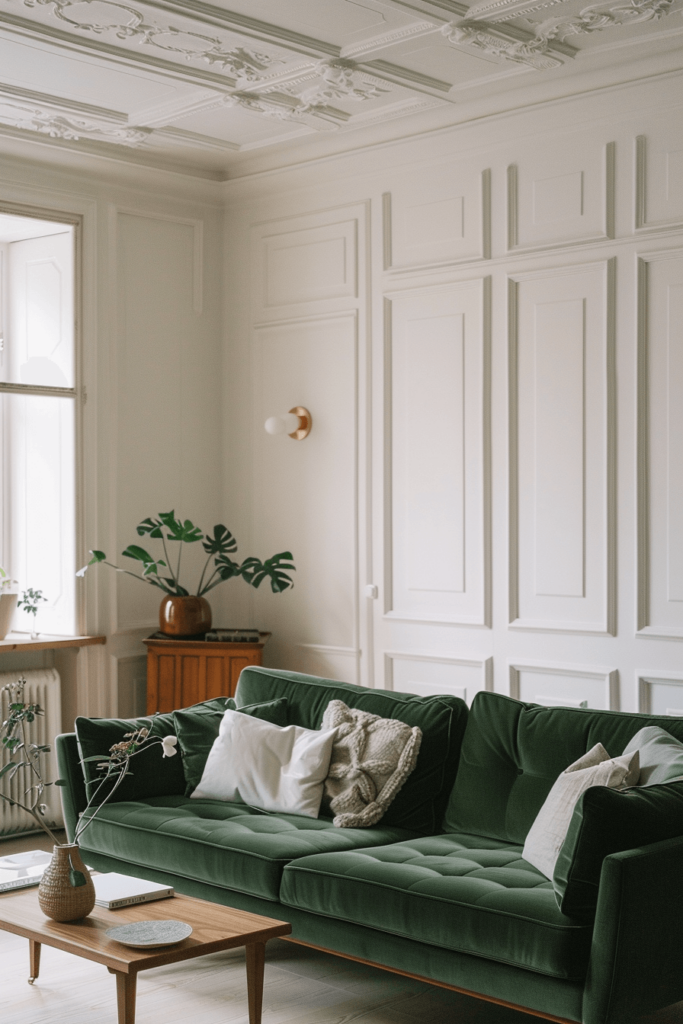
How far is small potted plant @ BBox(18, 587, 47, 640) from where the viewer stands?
5.25 meters

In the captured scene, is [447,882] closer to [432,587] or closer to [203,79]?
[432,587]

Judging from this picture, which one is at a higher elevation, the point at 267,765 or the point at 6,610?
the point at 6,610

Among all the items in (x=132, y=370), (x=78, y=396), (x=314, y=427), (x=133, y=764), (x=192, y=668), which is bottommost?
(x=133, y=764)

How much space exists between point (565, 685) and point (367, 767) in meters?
1.06

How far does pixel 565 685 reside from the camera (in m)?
4.53

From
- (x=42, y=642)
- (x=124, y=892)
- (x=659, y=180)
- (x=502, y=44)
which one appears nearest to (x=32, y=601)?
(x=42, y=642)

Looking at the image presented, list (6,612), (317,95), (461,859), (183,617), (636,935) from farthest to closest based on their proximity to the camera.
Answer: (183,617), (6,612), (317,95), (461,859), (636,935)

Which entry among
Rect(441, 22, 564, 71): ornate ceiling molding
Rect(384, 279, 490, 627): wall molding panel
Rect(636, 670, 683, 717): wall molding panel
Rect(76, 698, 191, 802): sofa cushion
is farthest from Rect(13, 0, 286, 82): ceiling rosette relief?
Rect(636, 670, 683, 717): wall molding panel

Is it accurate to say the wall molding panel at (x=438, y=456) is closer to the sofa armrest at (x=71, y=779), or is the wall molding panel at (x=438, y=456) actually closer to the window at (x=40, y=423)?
the window at (x=40, y=423)

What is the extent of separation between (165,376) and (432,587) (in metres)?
1.75

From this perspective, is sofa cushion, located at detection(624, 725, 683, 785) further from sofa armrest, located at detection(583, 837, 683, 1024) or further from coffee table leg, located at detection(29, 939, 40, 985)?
coffee table leg, located at detection(29, 939, 40, 985)

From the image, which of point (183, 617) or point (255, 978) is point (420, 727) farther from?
point (183, 617)

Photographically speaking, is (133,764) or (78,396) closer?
(133,764)

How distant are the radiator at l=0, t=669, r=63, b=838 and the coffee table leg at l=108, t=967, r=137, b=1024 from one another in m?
2.45
